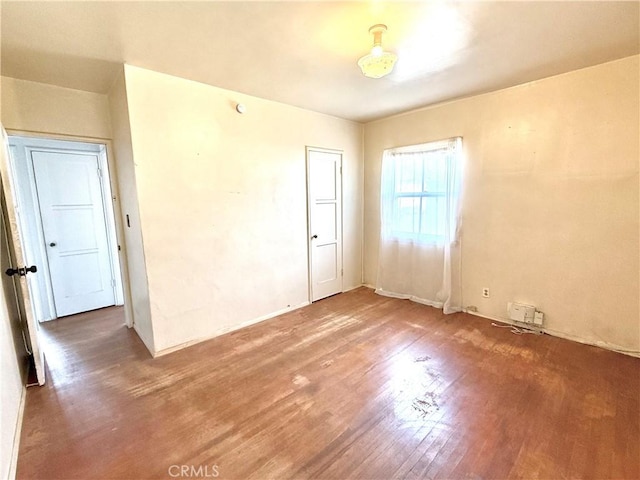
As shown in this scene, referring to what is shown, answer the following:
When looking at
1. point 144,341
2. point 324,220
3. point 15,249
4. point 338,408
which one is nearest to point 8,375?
point 15,249

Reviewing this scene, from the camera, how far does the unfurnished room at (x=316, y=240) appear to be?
172 centimetres

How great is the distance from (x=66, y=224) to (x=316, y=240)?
329 centimetres

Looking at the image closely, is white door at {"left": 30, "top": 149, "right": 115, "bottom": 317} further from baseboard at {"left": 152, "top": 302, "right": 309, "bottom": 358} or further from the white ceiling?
baseboard at {"left": 152, "top": 302, "right": 309, "bottom": 358}

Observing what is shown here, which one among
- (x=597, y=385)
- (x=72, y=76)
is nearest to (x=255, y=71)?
(x=72, y=76)

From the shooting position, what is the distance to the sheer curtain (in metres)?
3.51

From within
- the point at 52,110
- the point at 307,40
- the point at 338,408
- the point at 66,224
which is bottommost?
the point at 338,408

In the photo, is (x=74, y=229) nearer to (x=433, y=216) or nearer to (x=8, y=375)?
(x=8, y=375)

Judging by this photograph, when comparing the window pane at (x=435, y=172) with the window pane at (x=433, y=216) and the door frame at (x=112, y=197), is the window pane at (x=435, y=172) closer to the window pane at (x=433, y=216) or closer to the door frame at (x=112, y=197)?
the window pane at (x=433, y=216)

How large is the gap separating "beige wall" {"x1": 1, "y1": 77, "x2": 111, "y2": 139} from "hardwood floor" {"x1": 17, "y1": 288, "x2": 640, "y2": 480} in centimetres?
214

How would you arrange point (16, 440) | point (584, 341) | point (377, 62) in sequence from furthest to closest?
point (584, 341), point (377, 62), point (16, 440)

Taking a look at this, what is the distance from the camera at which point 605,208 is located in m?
2.60

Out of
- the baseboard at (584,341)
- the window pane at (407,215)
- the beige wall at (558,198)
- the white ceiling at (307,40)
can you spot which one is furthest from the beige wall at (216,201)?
the baseboard at (584,341)

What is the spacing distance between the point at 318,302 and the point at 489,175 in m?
2.65

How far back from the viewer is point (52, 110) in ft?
8.68
